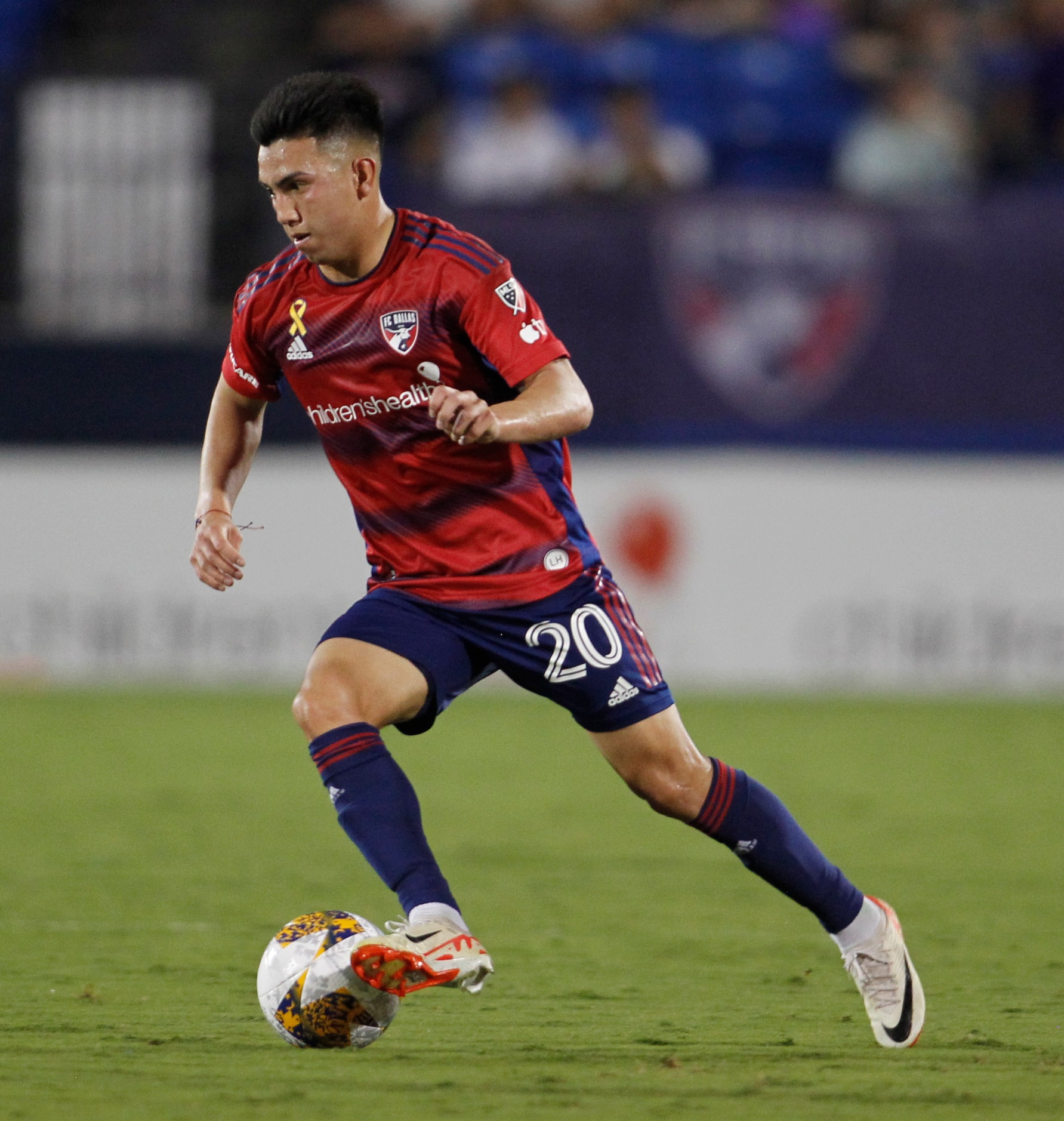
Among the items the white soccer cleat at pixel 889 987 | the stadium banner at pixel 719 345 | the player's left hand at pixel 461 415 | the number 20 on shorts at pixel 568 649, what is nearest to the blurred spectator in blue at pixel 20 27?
the stadium banner at pixel 719 345

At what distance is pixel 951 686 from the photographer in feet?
40.8

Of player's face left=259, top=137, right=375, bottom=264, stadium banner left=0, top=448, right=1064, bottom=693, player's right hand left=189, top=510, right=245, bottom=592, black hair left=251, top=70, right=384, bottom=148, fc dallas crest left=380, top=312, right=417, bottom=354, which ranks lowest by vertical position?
stadium banner left=0, top=448, right=1064, bottom=693

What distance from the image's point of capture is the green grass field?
3.83 meters

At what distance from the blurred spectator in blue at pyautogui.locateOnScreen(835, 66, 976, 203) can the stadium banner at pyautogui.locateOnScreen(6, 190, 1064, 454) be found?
1165 millimetres

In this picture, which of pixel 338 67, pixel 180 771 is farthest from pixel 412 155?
pixel 180 771

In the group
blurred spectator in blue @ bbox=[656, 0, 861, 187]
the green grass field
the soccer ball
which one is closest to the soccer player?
the soccer ball

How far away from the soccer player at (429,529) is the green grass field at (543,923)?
0.40 meters

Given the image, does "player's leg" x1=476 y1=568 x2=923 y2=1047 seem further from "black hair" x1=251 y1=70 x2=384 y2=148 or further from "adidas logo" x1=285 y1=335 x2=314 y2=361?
"black hair" x1=251 y1=70 x2=384 y2=148

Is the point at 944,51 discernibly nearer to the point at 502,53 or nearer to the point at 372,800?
the point at 502,53

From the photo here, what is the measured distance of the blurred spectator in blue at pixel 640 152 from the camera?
12.8 meters

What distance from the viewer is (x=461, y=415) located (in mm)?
3971

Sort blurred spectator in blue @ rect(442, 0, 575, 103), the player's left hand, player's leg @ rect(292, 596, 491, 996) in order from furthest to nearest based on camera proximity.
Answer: blurred spectator in blue @ rect(442, 0, 575, 103)
player's leg @ rect(292, 596, 491, 996)
the player's left hand

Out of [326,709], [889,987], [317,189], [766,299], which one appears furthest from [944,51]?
[326,709]

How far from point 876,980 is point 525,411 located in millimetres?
1477
